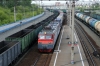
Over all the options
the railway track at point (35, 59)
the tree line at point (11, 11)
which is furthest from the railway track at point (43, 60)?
the tree line at point (11, 11)

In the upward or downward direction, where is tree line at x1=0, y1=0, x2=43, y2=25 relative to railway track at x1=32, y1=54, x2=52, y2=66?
upward

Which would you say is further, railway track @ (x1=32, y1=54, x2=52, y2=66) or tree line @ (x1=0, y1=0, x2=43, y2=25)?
tree line @ (x1=0, y1=0, x2=43, y2=25)

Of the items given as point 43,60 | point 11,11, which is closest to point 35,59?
point 43,60

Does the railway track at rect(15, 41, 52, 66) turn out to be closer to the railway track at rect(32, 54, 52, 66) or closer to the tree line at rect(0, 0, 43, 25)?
the railway track at rect(32, 54, 52, 66)

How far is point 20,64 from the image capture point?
23.7 m

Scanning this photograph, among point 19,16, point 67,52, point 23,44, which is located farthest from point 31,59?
point 19,16

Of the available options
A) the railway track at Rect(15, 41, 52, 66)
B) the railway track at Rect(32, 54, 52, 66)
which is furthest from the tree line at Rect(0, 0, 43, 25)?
the railway track at Rect(32, 54, 52, 66)

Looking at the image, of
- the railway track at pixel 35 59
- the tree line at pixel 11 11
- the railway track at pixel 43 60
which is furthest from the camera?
the tree line at pixel 11 11

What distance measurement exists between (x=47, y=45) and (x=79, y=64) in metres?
6.08

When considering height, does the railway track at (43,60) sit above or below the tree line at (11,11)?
below

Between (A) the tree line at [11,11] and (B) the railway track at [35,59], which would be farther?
(A) the tree line at [11,11]

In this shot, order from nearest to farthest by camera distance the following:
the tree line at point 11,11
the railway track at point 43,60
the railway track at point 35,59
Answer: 1. the railway track at point 43,60
2. the railway track at point 35,59
3. the tree line at point 11,11

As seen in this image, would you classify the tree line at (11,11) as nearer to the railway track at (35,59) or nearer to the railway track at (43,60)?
the railway track at (35,59)

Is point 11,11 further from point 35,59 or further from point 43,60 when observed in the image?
point 43,60
